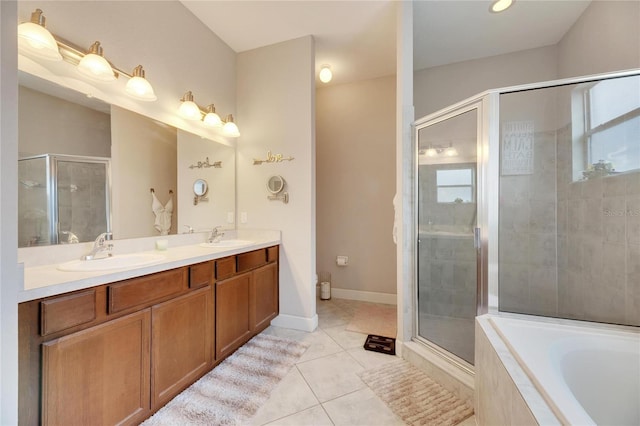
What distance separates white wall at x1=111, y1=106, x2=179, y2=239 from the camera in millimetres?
1665

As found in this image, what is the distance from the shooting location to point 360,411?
145 cm

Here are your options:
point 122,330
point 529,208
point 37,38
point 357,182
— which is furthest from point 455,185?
point 37,38

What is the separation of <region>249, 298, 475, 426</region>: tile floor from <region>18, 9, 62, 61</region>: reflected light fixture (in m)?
2.21

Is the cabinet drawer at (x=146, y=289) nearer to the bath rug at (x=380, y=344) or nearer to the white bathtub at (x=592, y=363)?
the bath rug at (x=380, y=344)

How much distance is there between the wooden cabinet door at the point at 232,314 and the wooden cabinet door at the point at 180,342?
8 cm

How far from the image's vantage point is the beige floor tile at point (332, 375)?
1.62 meters

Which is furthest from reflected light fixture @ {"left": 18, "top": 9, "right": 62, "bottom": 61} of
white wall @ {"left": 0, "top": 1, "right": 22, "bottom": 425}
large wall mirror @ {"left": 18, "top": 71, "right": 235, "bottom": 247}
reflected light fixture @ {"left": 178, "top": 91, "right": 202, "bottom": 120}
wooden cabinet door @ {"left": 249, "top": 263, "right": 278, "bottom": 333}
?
wooden cabinet door @ {"left": 249, "top": 263, "right": 278, "bottom": 333}

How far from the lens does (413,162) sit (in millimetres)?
2064

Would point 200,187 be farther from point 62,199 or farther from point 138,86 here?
point 62,199

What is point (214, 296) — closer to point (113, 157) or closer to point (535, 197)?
point (113, 157)

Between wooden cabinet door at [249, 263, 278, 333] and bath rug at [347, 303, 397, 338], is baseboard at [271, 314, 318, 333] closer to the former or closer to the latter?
wooden cabinet door at [249, 263, 278, 333]

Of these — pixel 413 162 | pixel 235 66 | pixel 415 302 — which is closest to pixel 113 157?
pixel 235 66

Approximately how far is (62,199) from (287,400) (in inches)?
68.3

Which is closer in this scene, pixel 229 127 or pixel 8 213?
pixel 8 213
